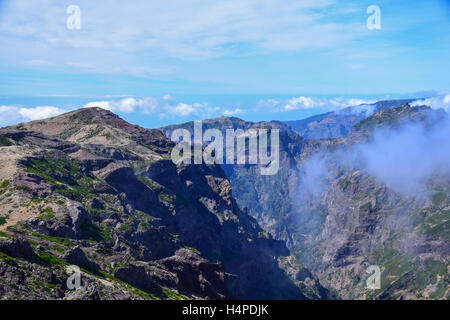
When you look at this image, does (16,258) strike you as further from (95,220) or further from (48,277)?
(95,220)

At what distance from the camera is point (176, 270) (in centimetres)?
18388

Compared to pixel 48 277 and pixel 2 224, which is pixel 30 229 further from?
pixel 48 277

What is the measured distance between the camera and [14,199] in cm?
16300

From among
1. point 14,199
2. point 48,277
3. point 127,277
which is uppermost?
point 14,199

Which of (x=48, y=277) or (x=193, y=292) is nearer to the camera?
(x=48, y=277)

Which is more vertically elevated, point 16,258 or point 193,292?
point 16,258
